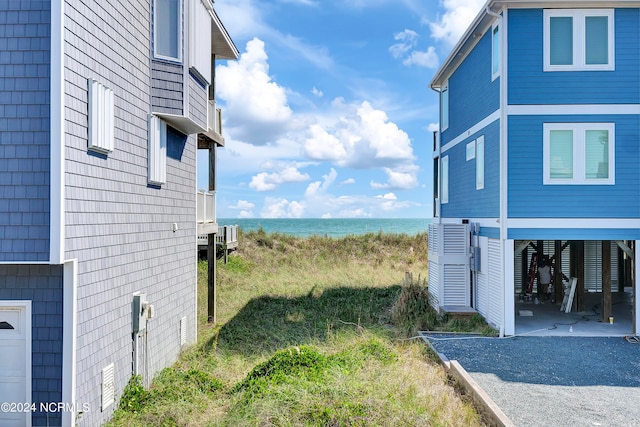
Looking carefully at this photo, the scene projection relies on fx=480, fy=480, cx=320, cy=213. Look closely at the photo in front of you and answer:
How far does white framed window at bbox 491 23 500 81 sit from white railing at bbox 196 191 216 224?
722 centimetres

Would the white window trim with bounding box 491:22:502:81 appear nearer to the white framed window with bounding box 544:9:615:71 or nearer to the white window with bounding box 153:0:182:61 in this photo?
the white framed window with bounding box 544:9:615:71

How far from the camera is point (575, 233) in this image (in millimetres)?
10109

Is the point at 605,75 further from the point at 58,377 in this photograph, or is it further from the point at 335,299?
the point at 58,377

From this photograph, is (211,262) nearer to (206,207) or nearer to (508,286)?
(206,207)

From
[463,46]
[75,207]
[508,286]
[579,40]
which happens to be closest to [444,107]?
[463,46]

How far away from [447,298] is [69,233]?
31.6ft

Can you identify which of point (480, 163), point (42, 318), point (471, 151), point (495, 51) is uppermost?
point (495, 51)

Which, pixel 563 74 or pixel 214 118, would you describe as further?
pixel 214 118

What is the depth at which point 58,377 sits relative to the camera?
18.3ft

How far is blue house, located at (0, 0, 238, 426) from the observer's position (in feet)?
17.5

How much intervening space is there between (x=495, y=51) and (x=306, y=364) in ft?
26.7

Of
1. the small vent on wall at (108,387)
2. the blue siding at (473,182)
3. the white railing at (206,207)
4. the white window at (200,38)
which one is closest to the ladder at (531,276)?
the blue siding at (473,182)

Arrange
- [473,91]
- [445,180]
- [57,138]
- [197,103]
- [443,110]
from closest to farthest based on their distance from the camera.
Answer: [57,138], [197,103], [473,91], [445,180], [443,110]

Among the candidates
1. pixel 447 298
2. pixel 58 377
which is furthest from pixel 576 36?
pixel 58 377
